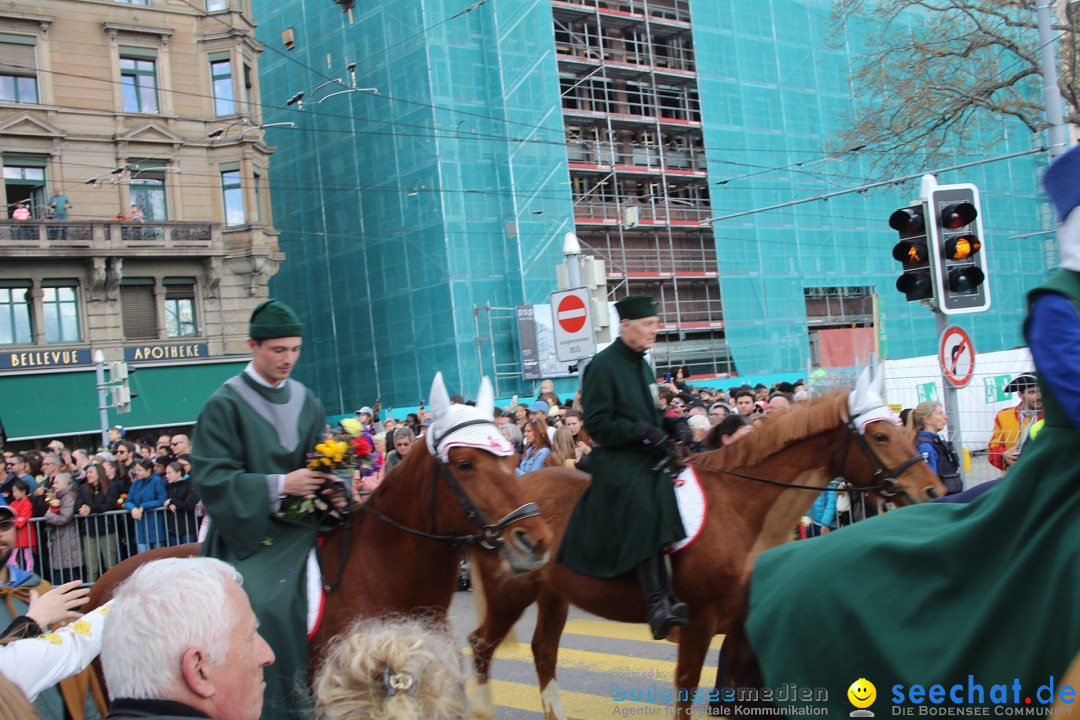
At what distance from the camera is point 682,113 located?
43.8 meters

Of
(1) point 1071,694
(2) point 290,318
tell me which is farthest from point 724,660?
(2) point 290,318

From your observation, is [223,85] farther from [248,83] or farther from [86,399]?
[86,399]

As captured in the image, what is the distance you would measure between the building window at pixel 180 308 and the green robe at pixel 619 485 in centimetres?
3040

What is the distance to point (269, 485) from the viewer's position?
4355 millimetres

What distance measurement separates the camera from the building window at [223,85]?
3538cm

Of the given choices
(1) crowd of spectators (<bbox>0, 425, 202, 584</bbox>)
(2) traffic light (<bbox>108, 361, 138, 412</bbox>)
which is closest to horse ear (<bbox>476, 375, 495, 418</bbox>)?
(1) crowd of spectators (<bbox>0, 425, 202, 584</bbox>)

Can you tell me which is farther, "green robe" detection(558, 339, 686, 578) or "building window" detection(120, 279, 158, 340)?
"building window" detection(120, 279, 158, 340)

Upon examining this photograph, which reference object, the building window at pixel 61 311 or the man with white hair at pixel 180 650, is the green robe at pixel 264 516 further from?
the building window at pixel 61 311

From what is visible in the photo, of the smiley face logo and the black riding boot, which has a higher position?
the smiley face logo

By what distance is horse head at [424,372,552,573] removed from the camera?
188 inches

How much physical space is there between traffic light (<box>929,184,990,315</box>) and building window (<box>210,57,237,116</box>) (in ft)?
99.6

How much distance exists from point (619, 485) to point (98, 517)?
10308 mm

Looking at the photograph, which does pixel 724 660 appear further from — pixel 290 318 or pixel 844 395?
pixel 844 395

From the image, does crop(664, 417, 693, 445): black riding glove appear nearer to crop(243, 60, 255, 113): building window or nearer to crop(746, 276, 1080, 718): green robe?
crop(746, 276, 1080, 718): green robe
